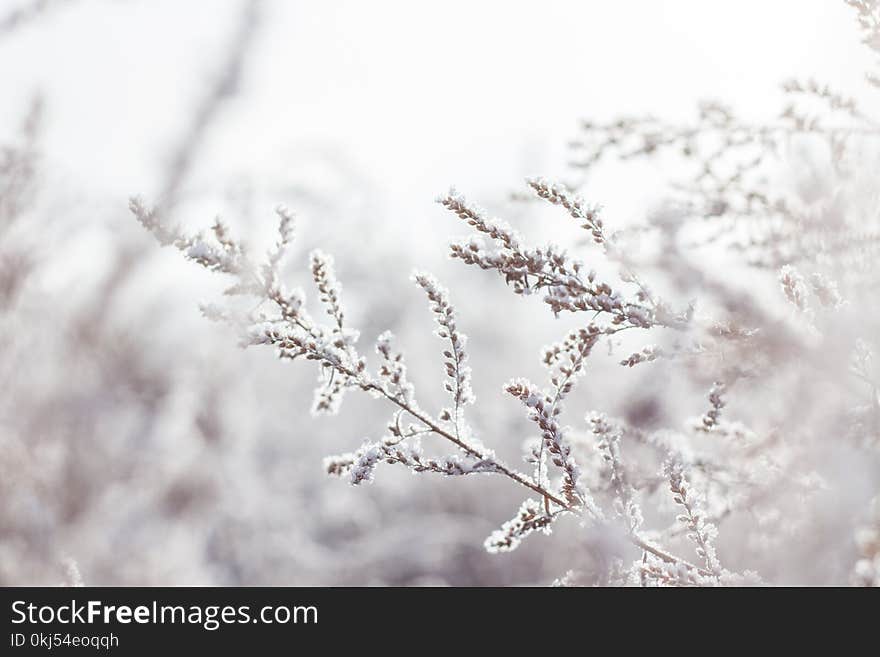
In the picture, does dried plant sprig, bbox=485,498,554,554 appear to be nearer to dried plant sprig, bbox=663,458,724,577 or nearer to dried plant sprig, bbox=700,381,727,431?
dried plant sprig, bbox=663,458,724,577

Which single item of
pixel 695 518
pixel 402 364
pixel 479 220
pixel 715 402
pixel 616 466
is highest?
pixel 479 220

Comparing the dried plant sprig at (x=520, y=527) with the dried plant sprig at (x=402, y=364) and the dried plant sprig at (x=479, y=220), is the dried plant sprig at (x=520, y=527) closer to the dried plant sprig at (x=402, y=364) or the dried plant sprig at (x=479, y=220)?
the dried plant sprig at (x=402, y=364)

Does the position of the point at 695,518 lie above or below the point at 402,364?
below

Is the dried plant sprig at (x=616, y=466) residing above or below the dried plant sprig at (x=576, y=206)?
below

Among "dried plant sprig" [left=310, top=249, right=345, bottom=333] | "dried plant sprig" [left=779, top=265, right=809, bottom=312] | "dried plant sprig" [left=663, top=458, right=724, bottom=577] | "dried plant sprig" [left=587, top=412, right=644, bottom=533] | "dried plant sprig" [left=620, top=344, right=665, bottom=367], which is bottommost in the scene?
"dried plant sprig" [left=663, top=458, right=724, bottom=577]

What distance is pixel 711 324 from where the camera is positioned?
5.18ft

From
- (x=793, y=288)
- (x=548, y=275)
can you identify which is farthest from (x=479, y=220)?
(x=793, y=288)

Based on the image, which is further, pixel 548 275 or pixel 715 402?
pixel 715 402

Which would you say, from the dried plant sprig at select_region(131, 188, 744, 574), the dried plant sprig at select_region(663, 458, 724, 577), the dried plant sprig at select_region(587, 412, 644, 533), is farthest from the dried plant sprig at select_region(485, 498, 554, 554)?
the dried plant sprig at select_region(663, 458, 724, 577)

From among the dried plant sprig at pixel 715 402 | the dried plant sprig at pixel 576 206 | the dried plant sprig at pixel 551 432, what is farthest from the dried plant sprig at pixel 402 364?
the dried plant sprig at pixel 715 402

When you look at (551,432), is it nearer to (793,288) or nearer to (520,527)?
(520,527)

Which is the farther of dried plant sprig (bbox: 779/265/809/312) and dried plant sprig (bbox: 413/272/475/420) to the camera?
dried plant sprig (bbox: 779/265/809/312)
